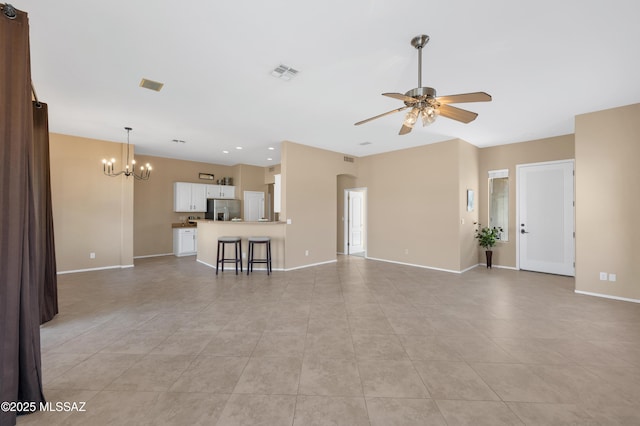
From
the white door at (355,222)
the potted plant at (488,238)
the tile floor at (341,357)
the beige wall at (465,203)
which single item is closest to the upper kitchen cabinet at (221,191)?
the white door at (355,222)

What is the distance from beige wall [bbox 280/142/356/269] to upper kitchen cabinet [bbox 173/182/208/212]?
12.7 feet

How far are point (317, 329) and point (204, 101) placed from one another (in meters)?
3.57

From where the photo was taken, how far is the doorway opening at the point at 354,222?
8133 millimetres

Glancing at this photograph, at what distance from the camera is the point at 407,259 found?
664 cm

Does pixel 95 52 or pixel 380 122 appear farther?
pixel 380 122

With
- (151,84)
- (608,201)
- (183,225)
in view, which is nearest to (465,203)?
(608,201)

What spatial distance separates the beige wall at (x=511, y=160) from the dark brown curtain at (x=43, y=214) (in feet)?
26.6

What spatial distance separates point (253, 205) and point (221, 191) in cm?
120

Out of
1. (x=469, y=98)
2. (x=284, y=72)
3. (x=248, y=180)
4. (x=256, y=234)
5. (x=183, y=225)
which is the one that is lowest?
(x=256, y=234)

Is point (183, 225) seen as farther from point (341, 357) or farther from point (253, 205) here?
point (341, 357)

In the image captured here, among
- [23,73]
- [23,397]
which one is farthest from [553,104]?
[23,397]

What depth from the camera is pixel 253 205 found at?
948cm

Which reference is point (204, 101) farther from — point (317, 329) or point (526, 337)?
point (526, 337)

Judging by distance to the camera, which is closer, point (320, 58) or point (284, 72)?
point (320, 58)
